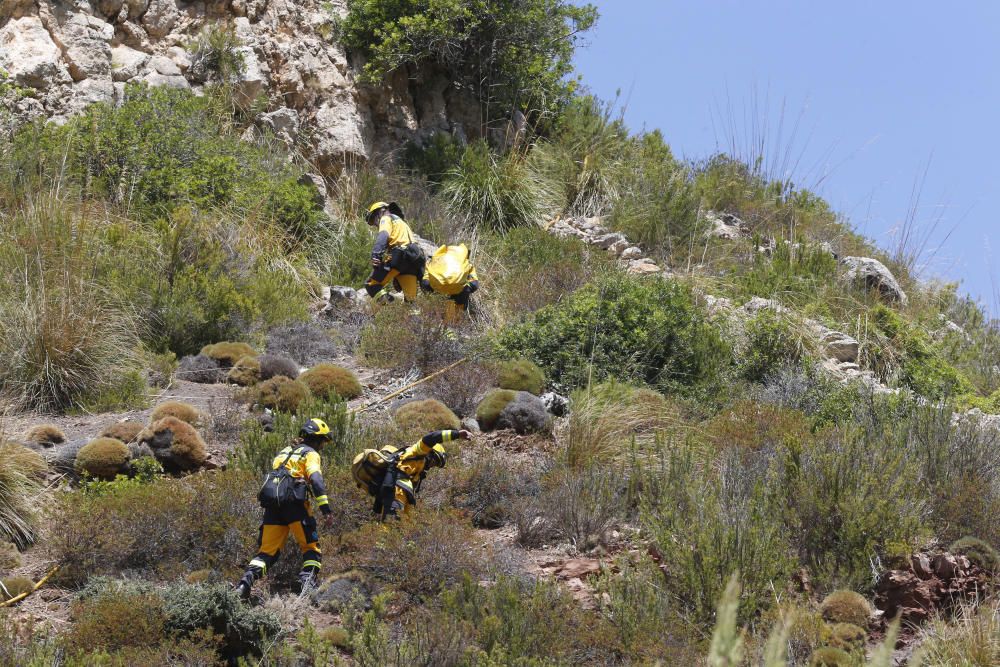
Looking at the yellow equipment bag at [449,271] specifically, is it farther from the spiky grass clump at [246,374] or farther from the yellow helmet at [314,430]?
the yellow helmet at [314,430]

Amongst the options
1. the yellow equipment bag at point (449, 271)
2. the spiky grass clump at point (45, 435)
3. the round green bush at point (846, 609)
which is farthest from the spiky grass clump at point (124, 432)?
the round green bush at point (846, 609)

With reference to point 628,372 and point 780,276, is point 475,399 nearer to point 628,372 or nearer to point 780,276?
point 628,372

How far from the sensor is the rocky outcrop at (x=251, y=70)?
622 inches

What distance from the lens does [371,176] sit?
17.7m

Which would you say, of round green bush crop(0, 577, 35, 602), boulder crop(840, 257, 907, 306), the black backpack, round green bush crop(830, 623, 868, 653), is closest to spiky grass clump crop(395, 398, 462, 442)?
the black backpack

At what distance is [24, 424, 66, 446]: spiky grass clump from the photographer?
948cm

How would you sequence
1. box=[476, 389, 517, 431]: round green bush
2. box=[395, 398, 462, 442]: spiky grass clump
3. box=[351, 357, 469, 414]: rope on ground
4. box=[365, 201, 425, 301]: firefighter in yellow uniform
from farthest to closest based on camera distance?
box=[365, 201, 425, 301]: firefighter in yellow uniform < box=[351, 357, 469, 414]: rope on ground < box=[476, 389, 517, 431]: round green bush < box=[395, 398, 462, 442]: spiky grass clump

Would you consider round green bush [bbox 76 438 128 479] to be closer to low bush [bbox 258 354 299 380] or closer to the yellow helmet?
the yellow helmet

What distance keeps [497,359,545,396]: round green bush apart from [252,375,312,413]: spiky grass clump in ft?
6.13

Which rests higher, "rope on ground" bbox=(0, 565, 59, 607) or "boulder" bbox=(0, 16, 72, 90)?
"boulder" bbox=(0, 16, 72, 90)

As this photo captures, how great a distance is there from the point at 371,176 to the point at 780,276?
20.5 ft

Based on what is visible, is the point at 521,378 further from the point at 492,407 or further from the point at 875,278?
the point at 875,278

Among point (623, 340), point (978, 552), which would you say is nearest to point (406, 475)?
point (978, 552)

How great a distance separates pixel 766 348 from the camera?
13.0 m
